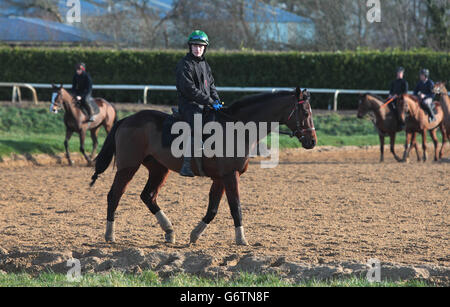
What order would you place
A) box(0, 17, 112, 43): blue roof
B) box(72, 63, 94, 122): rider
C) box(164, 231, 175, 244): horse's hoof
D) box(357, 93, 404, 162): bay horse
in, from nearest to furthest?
box(164, 231, 175, 244): horse's hoof → box(72, 63, 94, 122): rider → box(357, 93, 404, 162): bay horse → box(0, 17, 112, 43): blue roof

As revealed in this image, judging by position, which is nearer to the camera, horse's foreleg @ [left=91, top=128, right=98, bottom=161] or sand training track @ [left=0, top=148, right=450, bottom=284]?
sand training track @ [left=0, top=148, right=450, bottom=284]

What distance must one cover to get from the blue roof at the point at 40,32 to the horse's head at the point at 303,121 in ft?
107

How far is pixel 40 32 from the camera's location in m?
41.1

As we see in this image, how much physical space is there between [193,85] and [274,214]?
305cm

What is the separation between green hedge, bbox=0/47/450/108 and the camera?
25391 mm

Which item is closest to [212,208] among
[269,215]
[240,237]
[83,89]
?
[240,237]

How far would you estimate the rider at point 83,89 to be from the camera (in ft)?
54.6

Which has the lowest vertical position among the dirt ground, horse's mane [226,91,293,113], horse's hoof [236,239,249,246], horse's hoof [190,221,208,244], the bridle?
the dirt ground

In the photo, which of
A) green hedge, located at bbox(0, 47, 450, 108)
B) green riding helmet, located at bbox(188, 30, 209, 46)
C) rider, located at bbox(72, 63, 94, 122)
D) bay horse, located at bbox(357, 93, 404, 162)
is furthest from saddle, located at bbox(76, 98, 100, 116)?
green riding helmet, located at bbox(188, 30, 209, 46)

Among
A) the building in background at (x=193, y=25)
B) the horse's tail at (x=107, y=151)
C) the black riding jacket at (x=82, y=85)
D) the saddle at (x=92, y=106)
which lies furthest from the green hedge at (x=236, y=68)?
the horse's tail at (x=107, y=151)

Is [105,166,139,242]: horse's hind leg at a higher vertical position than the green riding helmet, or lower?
lower

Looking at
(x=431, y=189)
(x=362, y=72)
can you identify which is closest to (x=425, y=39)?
(x=362, y=72)

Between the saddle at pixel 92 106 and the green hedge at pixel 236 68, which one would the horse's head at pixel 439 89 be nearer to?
the green hedge at pixel 236 68

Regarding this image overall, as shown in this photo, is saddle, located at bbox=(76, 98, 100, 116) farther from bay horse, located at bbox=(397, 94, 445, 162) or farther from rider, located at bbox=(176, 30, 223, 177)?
rider, located at bbox=(176, 30, 223, 177)
